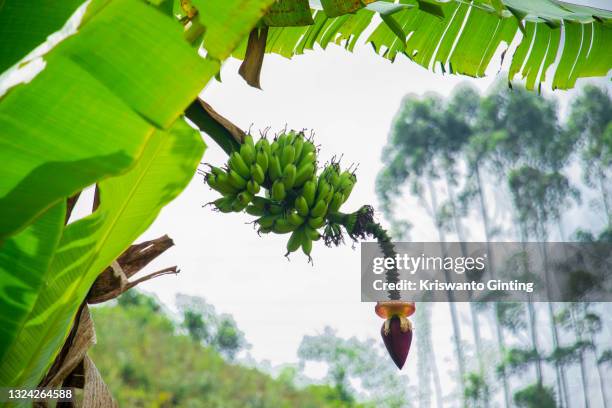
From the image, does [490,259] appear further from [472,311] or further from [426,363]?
[426,363]

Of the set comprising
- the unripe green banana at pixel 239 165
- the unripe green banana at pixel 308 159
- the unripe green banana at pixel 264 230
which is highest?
the unripe green banana at pixel 308 159

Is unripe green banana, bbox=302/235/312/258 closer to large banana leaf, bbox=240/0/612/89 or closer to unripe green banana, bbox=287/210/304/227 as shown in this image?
unripe green banana, bbox=287/210/304/227

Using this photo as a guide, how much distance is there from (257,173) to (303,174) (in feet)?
0.23

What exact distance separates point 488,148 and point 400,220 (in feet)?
6.27

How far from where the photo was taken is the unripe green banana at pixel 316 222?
38.4 inches

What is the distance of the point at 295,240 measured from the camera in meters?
1.05

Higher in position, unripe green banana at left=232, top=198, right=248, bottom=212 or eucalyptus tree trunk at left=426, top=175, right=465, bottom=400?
eucalyptus tree trunk at left=426, top=175, right=465, bottom=400

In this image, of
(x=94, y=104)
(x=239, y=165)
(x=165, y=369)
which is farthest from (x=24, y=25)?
(x=165, y=369)

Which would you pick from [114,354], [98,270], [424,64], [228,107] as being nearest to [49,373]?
[98,270]

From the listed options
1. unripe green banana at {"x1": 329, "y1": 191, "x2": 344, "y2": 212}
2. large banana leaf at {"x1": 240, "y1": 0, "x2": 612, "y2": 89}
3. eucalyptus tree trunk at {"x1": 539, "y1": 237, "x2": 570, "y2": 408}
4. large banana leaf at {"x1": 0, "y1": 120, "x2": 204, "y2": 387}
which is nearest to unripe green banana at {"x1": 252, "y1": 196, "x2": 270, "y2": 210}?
unripe green banana at {"x1": 329, "y1": 191, "x2": 344, "y2": 212}

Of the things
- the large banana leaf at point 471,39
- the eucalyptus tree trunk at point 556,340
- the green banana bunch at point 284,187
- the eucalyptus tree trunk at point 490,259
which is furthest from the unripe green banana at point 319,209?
the eucalyptus tree trunk at point 556,340

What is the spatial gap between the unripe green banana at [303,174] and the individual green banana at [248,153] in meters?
0.07

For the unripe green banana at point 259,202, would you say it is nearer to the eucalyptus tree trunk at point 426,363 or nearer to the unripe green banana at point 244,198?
the unripe green banana at point 244,198

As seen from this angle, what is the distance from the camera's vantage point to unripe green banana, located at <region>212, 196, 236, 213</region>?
1.00 m
